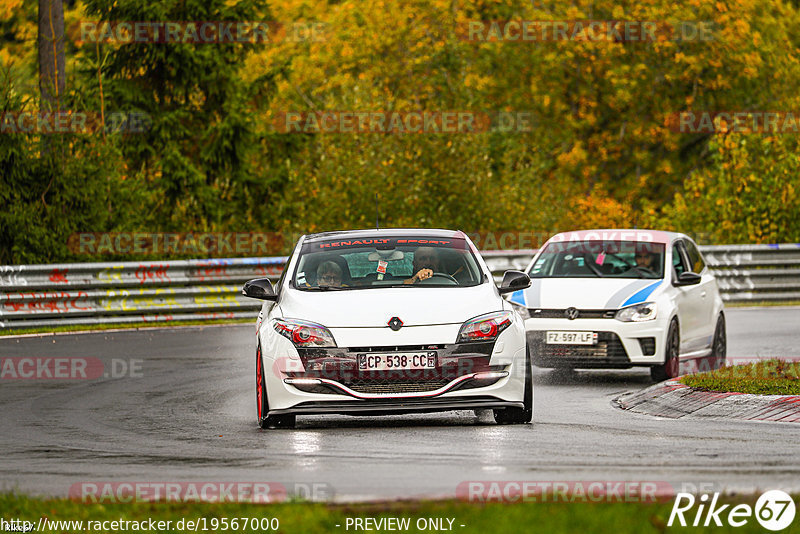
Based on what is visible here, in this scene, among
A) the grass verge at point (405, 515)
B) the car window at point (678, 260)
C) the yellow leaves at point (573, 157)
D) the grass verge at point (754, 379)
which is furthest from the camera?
the yellow leaves at point (573, 157)

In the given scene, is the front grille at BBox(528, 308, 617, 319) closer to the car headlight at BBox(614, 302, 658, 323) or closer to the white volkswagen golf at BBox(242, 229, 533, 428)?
the car headlight at BBox(614, 302, 658, 323)

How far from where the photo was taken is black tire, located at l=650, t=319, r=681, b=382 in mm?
15141

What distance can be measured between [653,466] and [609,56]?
43665 mm

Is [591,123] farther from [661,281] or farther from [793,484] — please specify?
[793,484]

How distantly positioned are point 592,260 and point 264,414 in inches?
251

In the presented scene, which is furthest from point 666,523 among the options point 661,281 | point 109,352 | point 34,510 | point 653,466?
point 109,352

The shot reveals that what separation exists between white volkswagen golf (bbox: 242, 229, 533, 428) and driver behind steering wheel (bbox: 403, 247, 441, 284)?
26cm

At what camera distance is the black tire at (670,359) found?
15.1 meters

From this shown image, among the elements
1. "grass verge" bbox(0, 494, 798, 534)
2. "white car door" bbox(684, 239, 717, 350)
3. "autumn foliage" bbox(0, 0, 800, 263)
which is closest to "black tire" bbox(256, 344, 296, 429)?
"grass verge" bbox(0, 494, 798, 534)

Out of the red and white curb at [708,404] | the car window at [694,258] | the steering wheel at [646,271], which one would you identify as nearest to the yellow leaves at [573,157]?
the car window at [694,258]

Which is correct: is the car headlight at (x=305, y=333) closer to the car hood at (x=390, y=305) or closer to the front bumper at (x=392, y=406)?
the car hood at (x=390, y=305)

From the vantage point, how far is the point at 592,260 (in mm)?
16906

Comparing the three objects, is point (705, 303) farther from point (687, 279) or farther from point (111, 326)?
point (111, 326)

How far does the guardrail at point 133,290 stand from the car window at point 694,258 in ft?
29.9
